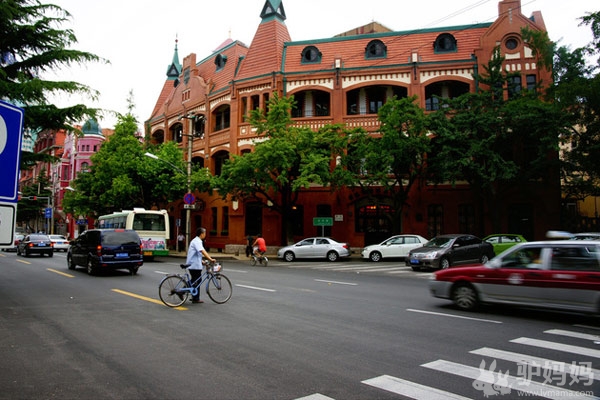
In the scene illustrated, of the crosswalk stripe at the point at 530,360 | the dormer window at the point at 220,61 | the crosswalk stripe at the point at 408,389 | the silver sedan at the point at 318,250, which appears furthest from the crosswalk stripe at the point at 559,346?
the dormer window at the point at 220,61

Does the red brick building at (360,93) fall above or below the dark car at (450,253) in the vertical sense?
above

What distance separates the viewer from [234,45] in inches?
1443

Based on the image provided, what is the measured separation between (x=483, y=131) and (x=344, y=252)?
1081cm

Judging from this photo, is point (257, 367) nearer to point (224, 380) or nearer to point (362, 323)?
point (224, 380)

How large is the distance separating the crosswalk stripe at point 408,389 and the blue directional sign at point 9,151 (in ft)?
12.8

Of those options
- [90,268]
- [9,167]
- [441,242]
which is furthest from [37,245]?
[9,167]

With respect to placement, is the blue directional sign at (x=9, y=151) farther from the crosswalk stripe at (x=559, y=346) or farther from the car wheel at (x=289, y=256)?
the car wheel at (x=289, y=256)

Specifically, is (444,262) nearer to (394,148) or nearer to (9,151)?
(394,148)

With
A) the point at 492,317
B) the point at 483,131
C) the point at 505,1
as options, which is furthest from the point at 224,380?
the point at 505,1

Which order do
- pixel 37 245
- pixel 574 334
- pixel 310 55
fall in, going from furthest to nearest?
pixel 310 55, pixel 37 245, pixel 574 334

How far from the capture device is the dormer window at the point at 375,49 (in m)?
31.1

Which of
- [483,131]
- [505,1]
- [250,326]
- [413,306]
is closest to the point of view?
[250,326]

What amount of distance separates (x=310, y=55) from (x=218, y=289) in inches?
1028

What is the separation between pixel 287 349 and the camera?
19.6 ft
